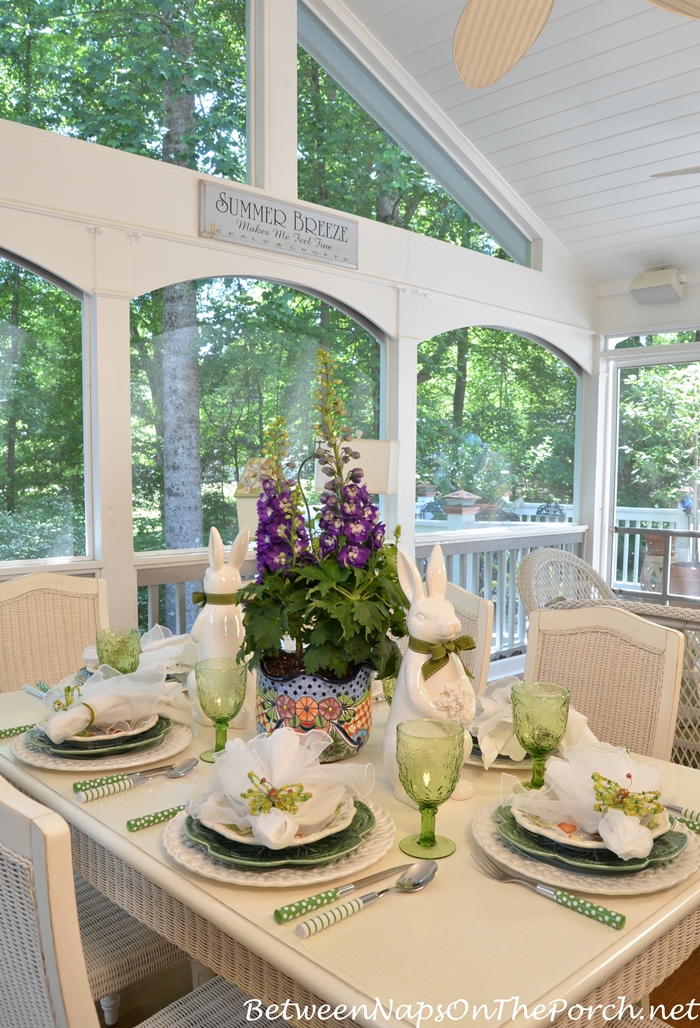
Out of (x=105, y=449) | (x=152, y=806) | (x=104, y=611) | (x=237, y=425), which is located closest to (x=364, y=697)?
(x=152, y=806)

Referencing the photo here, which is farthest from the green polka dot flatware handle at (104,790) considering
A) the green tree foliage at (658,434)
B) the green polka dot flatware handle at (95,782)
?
the green tree foliage at (658,434)

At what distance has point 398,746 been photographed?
3.98ft

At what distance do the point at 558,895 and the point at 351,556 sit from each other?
65 cm

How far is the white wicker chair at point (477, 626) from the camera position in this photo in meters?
2.32

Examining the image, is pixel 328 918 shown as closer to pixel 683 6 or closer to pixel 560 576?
pixel 683 6

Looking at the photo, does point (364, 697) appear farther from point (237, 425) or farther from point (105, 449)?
point (237, 425)

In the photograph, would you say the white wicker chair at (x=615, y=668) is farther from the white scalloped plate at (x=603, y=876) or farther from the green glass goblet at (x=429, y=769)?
the green glass goblet at (x=429, y=769)

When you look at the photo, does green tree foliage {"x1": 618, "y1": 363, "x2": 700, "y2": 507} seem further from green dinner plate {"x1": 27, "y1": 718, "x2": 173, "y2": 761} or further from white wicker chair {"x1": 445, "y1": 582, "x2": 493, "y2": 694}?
green dinner plate {"x1": 27, "y1": 718, "x2": 173, "y2": 761}

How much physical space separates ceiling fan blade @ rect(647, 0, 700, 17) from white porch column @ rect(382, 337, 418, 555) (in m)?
2.64

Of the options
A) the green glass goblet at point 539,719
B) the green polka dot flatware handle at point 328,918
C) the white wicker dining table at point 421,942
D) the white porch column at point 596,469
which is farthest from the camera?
the white porch column at point 596,469

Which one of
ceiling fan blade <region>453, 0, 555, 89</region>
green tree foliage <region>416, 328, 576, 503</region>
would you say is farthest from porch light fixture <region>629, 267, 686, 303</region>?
ceiling fan blade <region>453, 0, 555, 89</region>

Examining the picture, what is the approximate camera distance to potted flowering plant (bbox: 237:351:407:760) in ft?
4.89

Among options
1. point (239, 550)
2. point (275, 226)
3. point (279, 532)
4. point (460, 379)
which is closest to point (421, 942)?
point (279, 532)

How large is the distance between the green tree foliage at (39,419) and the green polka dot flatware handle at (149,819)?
2.26m
